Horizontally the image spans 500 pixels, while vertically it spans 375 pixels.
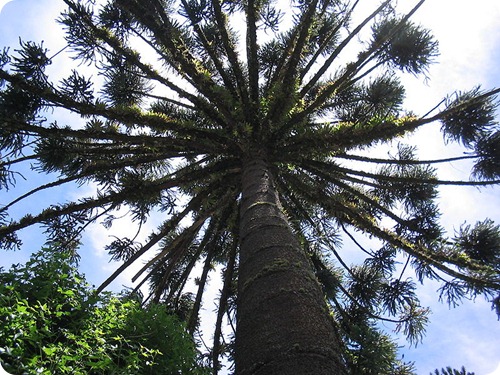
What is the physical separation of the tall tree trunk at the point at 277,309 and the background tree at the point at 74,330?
401mm

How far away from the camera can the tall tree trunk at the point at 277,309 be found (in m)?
2.03

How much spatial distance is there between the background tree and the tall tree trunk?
401mm

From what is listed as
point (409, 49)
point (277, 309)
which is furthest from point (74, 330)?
point (409, 49)

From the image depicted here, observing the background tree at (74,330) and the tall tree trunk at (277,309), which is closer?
the background tree at (74,330)

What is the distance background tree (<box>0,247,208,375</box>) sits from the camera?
173cm

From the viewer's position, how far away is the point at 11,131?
480cm

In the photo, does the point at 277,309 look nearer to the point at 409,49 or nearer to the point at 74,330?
the point at 74,330

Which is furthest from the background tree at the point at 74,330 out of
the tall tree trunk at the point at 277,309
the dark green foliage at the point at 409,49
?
the dark green foliage at the point at 409,49

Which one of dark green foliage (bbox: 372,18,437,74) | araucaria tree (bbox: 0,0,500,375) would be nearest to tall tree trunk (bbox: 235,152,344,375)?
araucaria tree (bbox: 0,0,500,375)

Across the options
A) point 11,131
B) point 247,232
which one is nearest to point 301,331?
point 247,232

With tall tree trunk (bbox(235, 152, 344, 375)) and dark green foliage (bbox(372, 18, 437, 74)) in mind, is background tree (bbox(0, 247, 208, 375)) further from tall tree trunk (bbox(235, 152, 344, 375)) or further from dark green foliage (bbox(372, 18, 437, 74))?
dark green foliage (bbox(372, 18, 437, 74))

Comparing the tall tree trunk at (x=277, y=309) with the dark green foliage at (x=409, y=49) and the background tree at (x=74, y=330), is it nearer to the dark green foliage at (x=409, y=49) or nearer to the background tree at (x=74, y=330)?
the background tree at (x=74, y=330)

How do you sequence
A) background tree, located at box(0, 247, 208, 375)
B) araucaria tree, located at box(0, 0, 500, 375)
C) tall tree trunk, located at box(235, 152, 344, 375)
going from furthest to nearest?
araucaria tree, located at box(0, 0, 500, 375) < tall tree trunk, located at box(235, 152, 344, 375) < background tree, located at box(0, 247, 208, 375)

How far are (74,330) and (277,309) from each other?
39.6 inches
